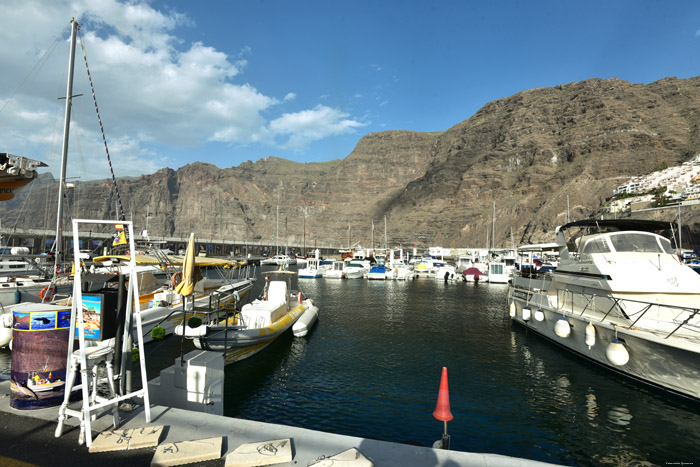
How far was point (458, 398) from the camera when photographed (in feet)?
38.6

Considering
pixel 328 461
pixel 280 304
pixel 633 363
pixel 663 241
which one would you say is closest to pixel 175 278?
pixel 280 304

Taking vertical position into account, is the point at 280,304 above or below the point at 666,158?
below

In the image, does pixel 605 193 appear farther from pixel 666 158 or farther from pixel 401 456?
pixel 401 456

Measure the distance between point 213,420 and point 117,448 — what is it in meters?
1.34

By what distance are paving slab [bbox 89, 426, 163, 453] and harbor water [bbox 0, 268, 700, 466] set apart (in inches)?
156

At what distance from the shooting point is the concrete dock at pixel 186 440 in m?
4.73

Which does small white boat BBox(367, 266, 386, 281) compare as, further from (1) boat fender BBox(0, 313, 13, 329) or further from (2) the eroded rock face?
(2) the eroded rock face

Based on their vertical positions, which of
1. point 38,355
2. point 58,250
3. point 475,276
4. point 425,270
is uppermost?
point 58,250

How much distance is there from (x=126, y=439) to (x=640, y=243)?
62.1ft

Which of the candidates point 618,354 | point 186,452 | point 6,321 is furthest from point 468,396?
point 6,321

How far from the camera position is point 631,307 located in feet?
42.9

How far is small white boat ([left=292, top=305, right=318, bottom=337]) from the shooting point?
18.9m

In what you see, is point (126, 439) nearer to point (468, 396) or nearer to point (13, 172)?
point (13, 172)

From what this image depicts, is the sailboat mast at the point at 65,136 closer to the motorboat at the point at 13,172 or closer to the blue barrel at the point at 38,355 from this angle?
the motorboat at the point at 13,172
